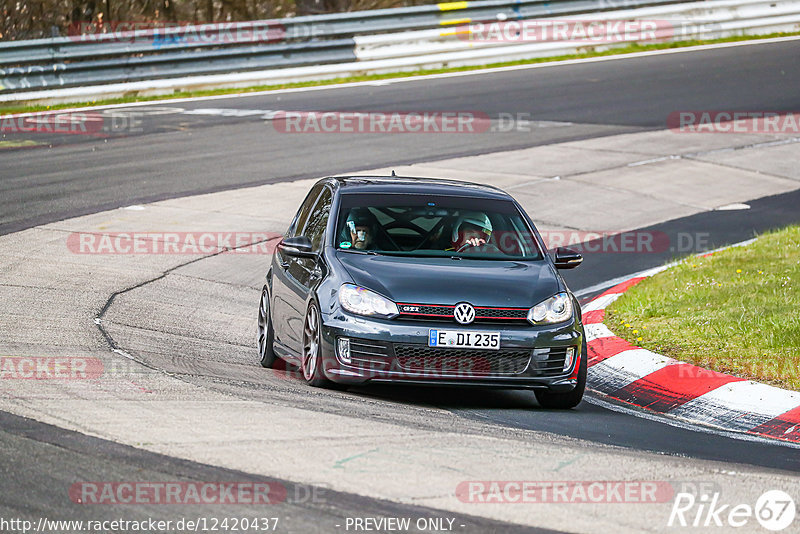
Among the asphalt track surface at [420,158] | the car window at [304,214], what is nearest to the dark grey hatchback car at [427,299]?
the asphalt track surface at [420,158]

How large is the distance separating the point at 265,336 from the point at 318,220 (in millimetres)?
1007

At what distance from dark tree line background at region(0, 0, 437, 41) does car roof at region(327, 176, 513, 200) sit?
16258mm

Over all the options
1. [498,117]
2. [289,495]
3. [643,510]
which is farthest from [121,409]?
[498,117]

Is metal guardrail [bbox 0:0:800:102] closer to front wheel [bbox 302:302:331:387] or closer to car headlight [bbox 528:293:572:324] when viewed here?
front wheel [bbox 302:302:331:387]

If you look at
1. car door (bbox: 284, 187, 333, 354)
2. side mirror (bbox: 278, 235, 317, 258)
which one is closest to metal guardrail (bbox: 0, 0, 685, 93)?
car door (bbox: 284, 187, 333, 354)

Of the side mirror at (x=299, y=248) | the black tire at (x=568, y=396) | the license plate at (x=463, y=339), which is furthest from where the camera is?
the side mirror at (x=299, y=248)

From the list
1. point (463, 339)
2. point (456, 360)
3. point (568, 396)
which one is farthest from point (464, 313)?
point (568, 396)

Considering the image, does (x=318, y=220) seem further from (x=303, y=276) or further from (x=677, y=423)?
(x=677, y=423)

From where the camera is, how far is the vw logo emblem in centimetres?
781

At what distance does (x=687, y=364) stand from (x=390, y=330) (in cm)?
258

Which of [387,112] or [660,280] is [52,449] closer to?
[660,280]

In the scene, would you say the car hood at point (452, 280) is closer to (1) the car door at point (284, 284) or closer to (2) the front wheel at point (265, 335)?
(1) the car door at point (284, 284)

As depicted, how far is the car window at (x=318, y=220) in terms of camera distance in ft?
29.9

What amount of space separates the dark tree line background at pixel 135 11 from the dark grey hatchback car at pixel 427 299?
16.9 metres
